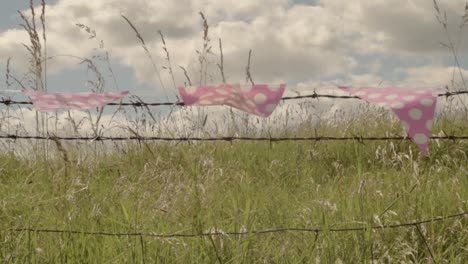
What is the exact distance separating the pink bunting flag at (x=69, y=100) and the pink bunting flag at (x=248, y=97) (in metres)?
0.42

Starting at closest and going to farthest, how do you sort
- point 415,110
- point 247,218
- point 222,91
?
point 247,218 → point 415,110 → point 222,91

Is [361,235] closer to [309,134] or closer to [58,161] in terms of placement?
[58,161]

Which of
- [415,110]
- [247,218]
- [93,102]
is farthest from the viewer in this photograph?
[93,102]

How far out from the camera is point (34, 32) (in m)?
4.94

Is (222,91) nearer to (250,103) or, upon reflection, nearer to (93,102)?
(250,103)

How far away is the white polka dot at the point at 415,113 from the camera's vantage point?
274cm

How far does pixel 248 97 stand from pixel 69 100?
0.88m

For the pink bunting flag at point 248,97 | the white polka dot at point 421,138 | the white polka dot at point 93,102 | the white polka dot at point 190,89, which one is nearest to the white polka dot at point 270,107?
the pink bunting flag at point 248,97

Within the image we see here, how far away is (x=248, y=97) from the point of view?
2832 millimetres

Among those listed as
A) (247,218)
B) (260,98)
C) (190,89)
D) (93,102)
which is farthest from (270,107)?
(93,102)

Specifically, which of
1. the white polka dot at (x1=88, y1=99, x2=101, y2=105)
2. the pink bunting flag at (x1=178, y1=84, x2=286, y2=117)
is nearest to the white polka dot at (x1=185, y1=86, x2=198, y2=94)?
the pink bunting flag at (x1=178, y1=84, x2=286, y2=117)

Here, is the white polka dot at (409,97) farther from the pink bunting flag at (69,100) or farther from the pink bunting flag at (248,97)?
the pink bunting flag at (69,100)

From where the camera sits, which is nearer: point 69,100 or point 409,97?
point 409,97

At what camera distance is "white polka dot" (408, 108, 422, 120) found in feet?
8.98
